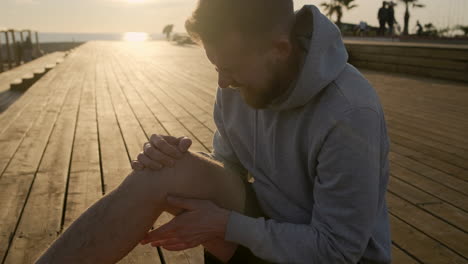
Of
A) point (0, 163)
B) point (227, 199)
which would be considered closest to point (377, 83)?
point (0, 163)

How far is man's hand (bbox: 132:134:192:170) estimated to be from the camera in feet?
4.48

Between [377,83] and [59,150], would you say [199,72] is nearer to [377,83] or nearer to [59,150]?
[377,83]

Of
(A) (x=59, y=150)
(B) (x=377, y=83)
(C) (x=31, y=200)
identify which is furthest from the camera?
(B) (x=377, y=83)

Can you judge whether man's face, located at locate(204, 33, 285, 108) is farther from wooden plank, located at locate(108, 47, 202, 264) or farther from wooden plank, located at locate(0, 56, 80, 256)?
wooden plank, located at locate(0, 56, 80, 256)

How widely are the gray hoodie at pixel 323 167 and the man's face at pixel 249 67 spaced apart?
5 centimetres

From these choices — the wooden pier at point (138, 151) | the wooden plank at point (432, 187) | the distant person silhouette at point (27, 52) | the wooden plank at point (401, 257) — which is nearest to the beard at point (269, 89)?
the wooden pier at point (138, 151)

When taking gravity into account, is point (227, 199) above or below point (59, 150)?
above

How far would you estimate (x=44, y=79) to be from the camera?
8102 mm

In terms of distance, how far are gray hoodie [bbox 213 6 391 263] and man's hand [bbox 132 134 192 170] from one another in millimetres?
266

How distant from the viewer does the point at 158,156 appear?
136 centimetres

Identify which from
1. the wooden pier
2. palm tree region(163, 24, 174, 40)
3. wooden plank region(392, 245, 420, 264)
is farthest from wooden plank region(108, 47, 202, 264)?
palm tree region(163, 24, 174, 40)

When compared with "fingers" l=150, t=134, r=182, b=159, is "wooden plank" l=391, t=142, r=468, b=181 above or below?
below

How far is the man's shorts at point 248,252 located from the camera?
139 centimetres

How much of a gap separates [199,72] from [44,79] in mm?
3100
